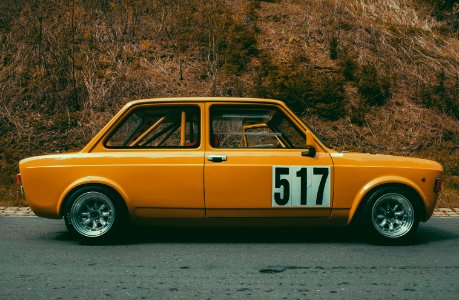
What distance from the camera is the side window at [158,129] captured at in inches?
305

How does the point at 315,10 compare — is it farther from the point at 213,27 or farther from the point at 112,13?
the point at 112,13

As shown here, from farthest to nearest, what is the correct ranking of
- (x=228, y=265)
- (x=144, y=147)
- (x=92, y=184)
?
1. (x=144, y=147)
2. (x=92, y=184)
3. (x=228, y=265)

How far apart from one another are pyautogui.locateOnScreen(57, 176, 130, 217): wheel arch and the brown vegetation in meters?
7.06

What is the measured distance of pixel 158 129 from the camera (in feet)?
25.8

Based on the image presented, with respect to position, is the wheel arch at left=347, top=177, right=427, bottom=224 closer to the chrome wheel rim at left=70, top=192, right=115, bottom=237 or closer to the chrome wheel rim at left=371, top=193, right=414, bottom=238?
the chrome wheel rim at left=371, top=193, right=414, bottom=238

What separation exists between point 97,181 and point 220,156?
145 cm

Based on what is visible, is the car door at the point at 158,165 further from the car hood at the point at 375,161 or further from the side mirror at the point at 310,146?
the car hood at the point at 375,161

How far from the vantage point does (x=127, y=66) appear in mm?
18844

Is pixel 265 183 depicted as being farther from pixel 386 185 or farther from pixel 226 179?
pixel 386 185

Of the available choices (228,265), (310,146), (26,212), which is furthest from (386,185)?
(26,212)

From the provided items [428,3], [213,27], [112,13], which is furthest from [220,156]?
[428,3]

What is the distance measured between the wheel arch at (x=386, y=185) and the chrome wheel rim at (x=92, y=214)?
111 inches

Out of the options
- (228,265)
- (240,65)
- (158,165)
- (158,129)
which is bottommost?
(228,265)

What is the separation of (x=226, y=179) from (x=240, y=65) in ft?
38.9
